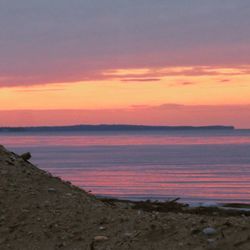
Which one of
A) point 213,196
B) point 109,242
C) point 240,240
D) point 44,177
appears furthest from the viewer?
point 213,196

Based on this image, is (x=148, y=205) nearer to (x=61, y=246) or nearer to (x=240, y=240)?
(x=61, y=246)

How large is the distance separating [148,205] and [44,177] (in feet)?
8.36

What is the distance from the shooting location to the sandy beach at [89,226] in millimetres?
8375

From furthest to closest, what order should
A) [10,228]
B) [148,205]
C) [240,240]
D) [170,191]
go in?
[170,191], [148,205], [10,228], [240,240]

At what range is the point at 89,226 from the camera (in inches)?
373

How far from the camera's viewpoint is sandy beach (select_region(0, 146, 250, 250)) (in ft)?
27.5

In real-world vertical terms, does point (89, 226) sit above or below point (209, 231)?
below

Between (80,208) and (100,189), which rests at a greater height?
(80,208)

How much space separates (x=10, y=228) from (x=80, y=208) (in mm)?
1220

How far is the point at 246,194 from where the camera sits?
32.3m

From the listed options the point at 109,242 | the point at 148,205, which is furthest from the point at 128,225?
the point at 148,205

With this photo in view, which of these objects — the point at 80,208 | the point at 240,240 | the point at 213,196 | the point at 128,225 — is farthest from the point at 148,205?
the point at 213,196

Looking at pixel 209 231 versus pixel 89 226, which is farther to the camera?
pixel 89 226

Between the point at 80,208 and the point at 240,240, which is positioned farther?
the point at 80,208
